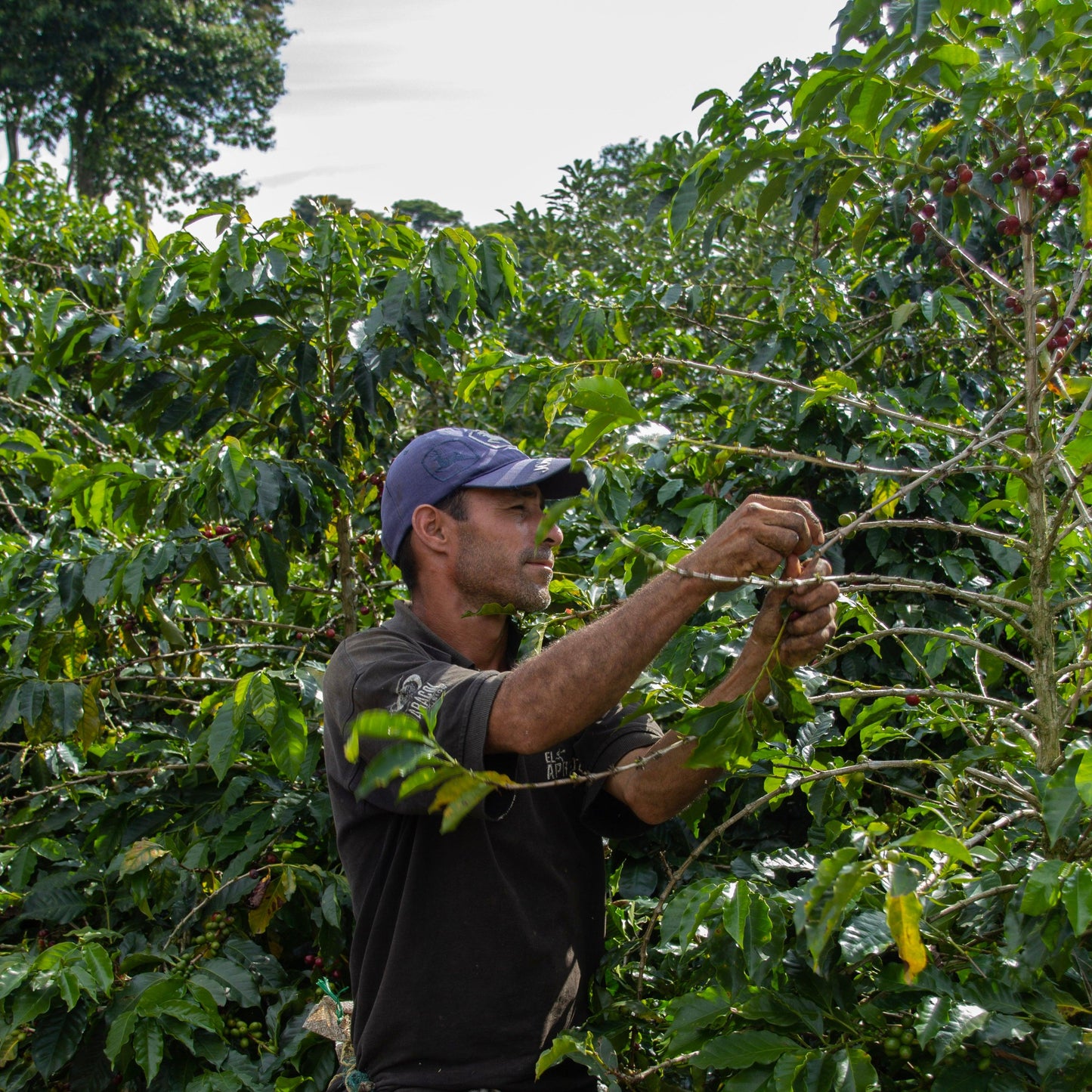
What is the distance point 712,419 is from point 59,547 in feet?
6.72

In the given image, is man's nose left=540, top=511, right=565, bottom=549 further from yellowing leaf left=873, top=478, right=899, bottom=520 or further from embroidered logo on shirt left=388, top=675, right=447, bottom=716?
yellowing leaf left=873, top=478, right=899, bottom=520

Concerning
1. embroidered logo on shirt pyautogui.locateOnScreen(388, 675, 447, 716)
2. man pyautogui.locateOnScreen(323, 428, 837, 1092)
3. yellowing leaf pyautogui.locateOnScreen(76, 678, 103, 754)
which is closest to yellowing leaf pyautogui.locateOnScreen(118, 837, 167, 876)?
yellowing leaf pyautogui.locateOnScreen(76, 678, 103, 754)

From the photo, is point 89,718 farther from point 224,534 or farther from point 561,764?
point 561,764

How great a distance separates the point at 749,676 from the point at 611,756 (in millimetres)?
450

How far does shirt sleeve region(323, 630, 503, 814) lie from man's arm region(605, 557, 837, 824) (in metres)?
0.27

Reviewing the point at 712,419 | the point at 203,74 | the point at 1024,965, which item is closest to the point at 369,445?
the point at 712,419

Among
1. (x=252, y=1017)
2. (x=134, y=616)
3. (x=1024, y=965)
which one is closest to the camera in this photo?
(x=1024, y=965)

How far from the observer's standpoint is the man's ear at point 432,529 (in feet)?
6.92

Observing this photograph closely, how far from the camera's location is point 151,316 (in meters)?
2.96

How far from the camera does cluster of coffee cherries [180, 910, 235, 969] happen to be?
2762 millimetres

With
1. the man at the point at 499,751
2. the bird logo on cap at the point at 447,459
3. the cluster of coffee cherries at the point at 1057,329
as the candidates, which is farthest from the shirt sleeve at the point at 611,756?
the cluster of coffee cherries at the point at 1057,329

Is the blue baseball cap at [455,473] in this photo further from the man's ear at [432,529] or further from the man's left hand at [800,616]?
the man's left hand at [800,616]

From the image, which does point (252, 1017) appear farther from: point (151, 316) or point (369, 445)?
point (151, 316)

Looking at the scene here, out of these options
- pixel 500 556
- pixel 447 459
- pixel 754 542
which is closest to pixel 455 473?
pixel 447 459
